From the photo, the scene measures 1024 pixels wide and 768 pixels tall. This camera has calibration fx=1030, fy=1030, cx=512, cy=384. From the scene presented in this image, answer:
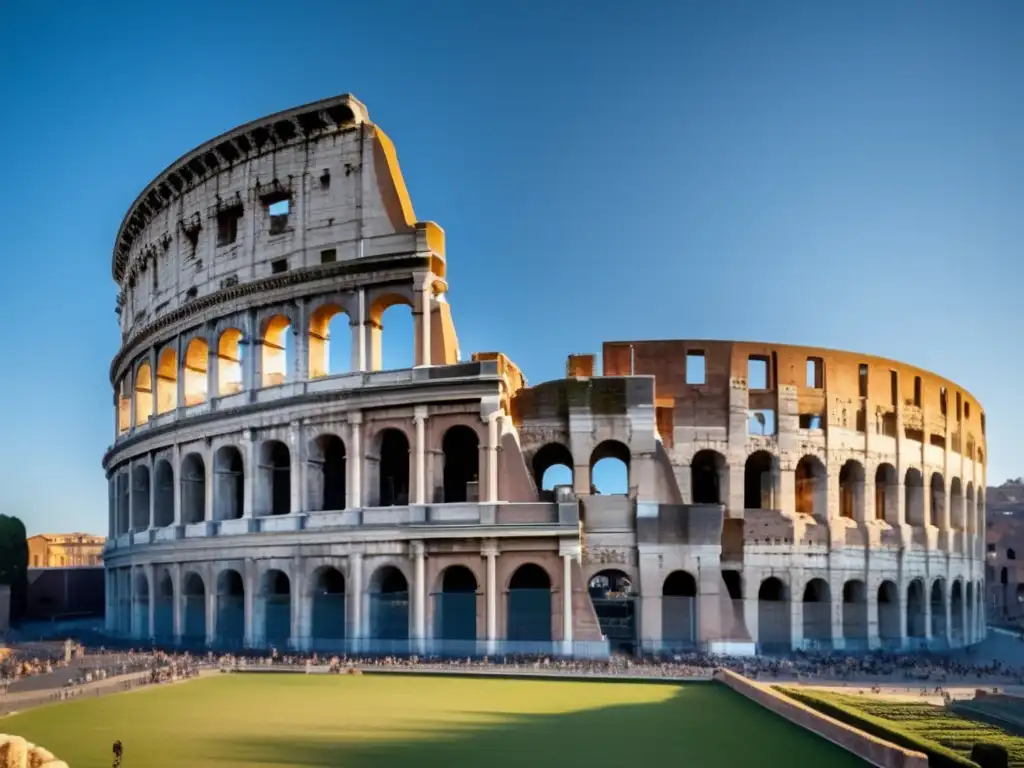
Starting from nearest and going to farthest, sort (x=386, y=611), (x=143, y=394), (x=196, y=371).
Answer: (x=386, y=611), (x=196, y=371), (x=143, y=394)

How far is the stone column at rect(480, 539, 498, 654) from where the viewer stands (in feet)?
108

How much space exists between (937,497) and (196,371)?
3256 centimetres

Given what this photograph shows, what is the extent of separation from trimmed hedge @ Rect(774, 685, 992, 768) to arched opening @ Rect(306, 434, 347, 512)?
1830cm

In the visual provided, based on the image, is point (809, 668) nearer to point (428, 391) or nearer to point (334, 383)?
point (428, 391)

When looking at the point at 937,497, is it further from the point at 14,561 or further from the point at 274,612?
the point at 14,561

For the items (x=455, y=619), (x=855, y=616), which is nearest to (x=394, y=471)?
(x=455, y=619)

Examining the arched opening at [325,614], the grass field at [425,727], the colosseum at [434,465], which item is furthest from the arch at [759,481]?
the arched opening at [325,614]

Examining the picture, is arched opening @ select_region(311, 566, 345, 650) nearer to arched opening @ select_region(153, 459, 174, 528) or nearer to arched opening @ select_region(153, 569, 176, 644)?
arched opening @ select_region(153, 569, 176, 644)

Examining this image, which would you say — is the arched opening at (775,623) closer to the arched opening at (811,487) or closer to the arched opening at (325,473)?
the arched opening at (811,487)

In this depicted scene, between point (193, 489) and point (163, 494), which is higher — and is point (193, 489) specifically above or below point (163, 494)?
above

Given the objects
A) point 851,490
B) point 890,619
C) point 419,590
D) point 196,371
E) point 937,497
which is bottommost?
point 890,619

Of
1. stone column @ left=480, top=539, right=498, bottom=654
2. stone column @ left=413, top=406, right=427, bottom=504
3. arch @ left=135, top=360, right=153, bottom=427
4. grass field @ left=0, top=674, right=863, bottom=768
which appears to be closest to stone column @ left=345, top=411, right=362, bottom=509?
stone column @ left=413, top=406, right=427, bottom=504

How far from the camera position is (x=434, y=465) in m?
34.4

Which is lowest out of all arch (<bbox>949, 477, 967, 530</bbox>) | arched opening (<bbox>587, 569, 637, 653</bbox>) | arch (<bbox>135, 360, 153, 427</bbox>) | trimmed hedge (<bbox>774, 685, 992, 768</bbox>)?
arched opening (<bbox>587, 569, 637, 653</bbox>)
